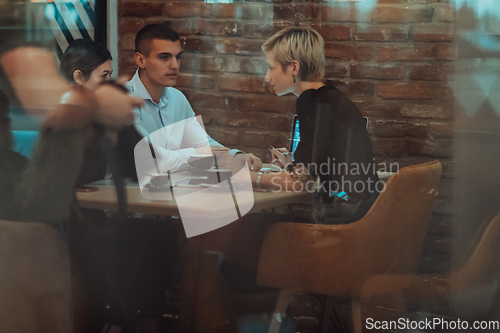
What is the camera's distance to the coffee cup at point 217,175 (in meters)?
1.28

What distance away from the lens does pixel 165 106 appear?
1.27 metres

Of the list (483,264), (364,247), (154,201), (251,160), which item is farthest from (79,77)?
(483,264)

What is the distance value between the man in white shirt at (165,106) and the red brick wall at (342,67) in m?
0.03

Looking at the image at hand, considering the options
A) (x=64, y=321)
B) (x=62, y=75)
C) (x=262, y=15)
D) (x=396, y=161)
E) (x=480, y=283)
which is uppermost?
(x=262, y=15)

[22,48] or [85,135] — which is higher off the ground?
[22,48]

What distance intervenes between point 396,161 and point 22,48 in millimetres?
1200

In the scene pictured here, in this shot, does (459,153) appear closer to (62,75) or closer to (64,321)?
(62,75)

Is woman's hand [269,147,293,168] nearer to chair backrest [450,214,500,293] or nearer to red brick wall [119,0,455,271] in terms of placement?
red brick wall [119,0,455,271]

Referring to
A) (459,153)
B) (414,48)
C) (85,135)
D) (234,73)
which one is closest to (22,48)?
(85,135)

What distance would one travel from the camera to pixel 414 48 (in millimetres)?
1217

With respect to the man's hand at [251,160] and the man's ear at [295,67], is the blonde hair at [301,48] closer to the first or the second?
the man's ear at [295,67]

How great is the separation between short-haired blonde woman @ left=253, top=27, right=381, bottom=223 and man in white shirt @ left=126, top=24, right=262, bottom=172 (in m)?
0.14

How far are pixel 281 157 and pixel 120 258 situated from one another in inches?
25.3

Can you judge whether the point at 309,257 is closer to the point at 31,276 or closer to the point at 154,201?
the point at 154,201
